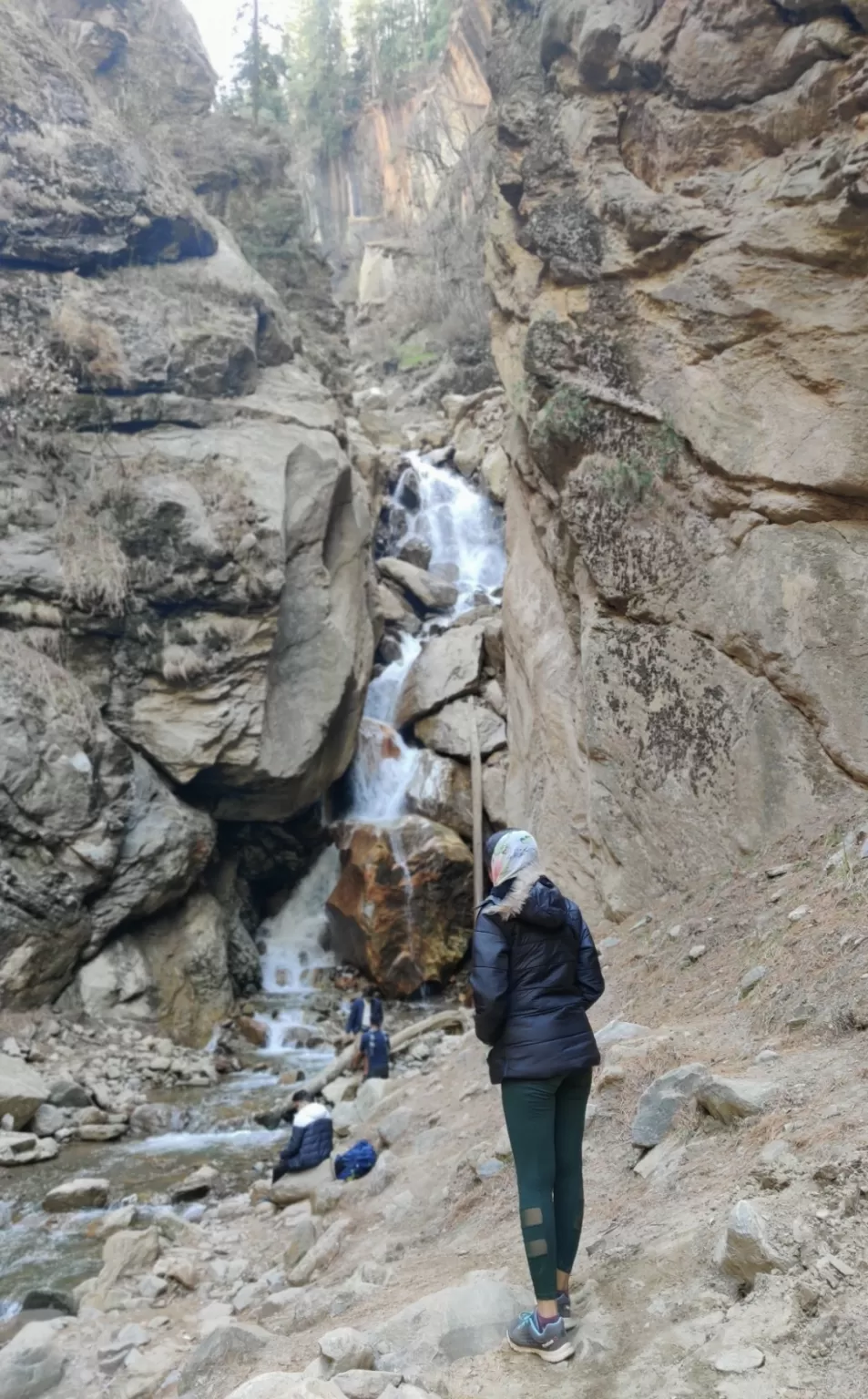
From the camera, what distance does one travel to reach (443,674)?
18.7 metres

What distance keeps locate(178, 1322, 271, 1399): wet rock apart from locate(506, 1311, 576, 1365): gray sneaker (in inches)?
64.7

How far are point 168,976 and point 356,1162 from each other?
7654 mm

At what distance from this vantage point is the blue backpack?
260 inches

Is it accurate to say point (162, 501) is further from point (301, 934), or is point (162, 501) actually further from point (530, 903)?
point (530, 903)

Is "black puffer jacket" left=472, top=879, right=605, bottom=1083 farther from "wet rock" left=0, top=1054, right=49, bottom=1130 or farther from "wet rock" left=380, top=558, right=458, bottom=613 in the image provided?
"wet rock" left=380, top=558, right=458, bottom=613

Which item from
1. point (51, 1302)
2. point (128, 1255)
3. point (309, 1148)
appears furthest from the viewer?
point (309, 1148)

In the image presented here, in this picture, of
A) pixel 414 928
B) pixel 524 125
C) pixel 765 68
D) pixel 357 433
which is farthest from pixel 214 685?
pixel 357 433

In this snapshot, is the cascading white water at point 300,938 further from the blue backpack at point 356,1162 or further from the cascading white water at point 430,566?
the blue backpack at point 356,1162

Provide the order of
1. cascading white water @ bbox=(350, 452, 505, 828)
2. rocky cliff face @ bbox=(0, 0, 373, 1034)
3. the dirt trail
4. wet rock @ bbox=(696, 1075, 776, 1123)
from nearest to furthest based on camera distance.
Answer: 1. the dirt trail
2. wet rock @ bbox=(696, 1075, 776, 1123)
3. rocky cliff face @ bbox=(0, 0, 373, 1034)
4. cascading white water @ bbox=(350, 452, 505, 828)

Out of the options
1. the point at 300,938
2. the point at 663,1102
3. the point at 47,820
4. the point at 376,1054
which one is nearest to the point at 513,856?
the point at 663,1102

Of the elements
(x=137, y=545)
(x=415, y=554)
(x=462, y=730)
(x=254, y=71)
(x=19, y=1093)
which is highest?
(x=254, y=71)

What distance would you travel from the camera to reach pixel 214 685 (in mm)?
14664

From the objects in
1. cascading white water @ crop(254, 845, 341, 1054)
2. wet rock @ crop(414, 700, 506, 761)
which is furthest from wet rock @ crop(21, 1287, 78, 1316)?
wet rock @ crop(414, 700, 506, 761)

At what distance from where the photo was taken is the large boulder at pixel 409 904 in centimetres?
1543
